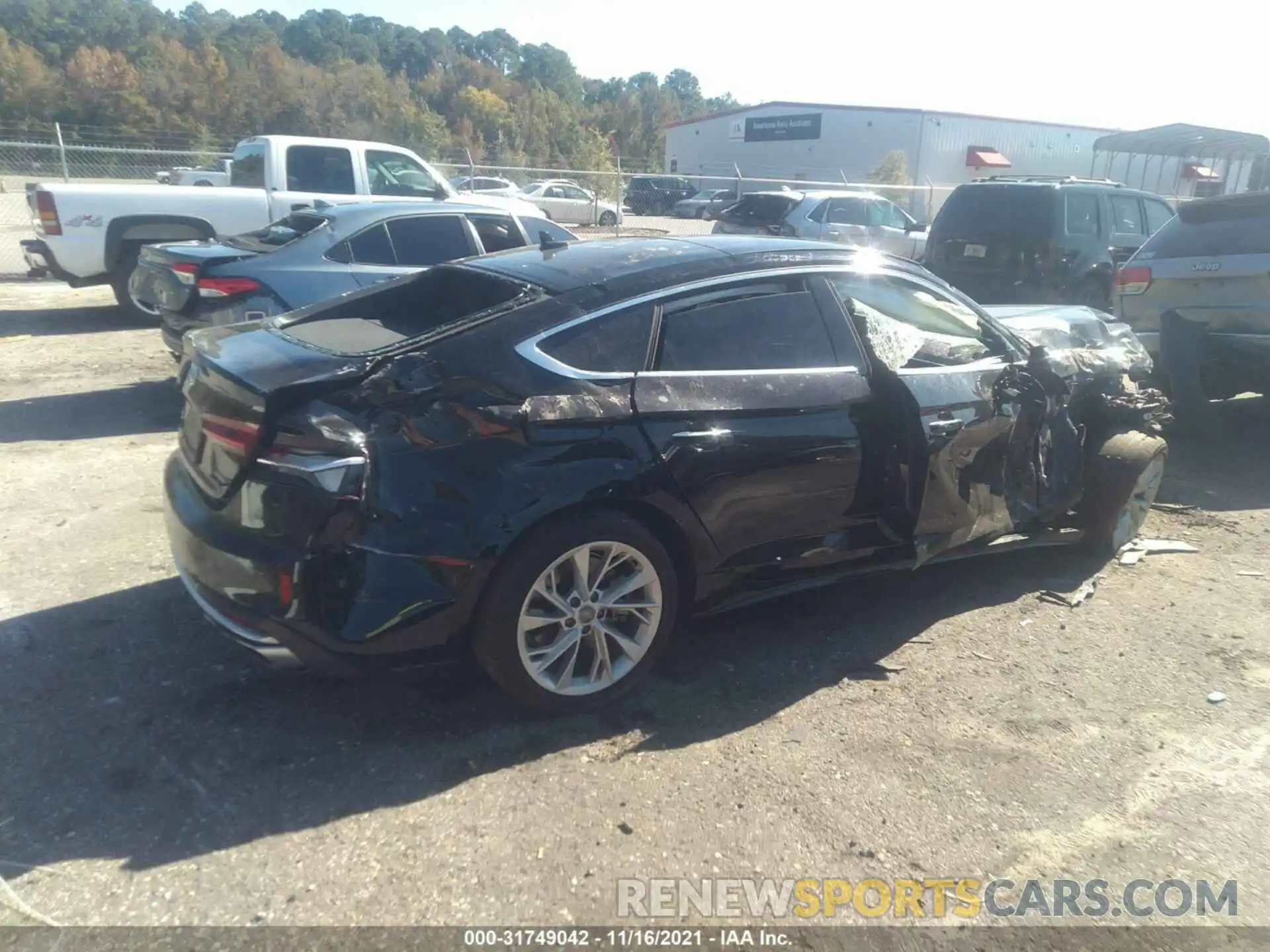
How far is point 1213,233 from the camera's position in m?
7.50

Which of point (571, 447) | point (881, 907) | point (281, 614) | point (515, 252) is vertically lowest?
point (881, 907)

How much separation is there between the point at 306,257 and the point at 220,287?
2.11 feet

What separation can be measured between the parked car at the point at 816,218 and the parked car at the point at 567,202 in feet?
53.9

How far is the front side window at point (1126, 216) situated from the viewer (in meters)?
11.2

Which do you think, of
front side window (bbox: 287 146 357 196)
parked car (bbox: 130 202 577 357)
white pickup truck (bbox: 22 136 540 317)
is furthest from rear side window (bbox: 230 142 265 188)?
parked car (bbox: 130 202 577 357)

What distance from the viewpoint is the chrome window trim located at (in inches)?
138

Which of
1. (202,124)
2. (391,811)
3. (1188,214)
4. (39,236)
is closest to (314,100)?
(202,124)

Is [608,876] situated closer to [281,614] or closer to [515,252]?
[281,614]

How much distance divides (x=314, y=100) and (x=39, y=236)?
1945 inches

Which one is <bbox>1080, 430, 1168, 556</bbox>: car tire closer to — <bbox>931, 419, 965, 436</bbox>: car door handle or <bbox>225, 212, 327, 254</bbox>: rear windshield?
<bbox>931, 419, 965, 436</bbox>: car door handle

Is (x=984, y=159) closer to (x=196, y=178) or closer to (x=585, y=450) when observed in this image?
(x=196, y=178)

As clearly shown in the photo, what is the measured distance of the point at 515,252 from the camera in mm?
4551

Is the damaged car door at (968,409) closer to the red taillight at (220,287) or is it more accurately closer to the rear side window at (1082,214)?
the red taillight at (220,287)

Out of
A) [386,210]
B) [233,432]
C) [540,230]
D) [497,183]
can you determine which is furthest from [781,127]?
[233,432]
